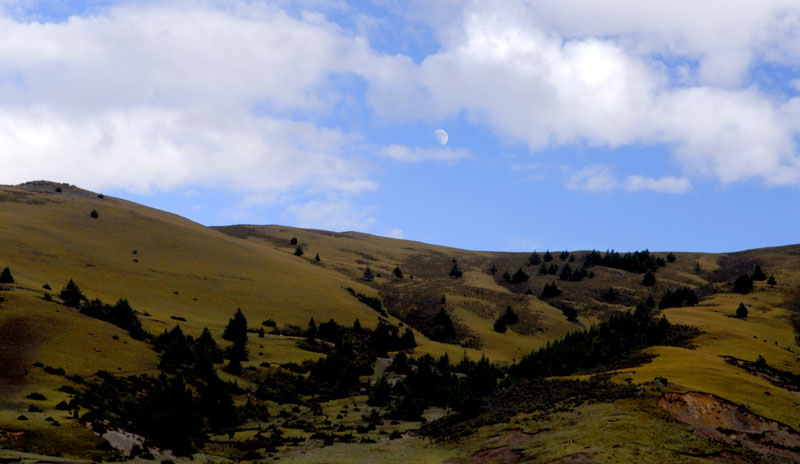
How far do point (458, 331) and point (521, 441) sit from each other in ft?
189

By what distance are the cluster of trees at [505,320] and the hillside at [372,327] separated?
952 millimetres

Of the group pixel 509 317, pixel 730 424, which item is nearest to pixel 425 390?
pixel 730 424

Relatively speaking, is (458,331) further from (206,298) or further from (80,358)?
(80,358)

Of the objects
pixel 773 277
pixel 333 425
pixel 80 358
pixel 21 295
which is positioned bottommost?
pixel 333 425

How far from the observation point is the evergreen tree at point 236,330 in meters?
60.8

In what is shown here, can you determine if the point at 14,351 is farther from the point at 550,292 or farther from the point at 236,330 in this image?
the point at 550,292

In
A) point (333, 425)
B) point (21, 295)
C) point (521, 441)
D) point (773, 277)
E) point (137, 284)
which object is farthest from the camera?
point (773, 277)

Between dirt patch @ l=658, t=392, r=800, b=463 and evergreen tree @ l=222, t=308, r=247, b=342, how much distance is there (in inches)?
1570

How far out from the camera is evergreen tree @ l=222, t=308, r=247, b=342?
60.8 m

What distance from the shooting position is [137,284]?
73688 millimetres

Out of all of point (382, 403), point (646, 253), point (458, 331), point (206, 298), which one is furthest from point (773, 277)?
point (206, 298)

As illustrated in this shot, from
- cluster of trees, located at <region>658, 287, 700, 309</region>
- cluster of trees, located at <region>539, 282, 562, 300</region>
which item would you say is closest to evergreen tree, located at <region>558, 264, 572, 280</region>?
cluster of trees, located at <region>539, 282, 562, 300</region>

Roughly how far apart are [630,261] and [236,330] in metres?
91.7

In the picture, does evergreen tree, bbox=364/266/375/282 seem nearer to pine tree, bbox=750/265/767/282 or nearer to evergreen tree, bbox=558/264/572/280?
evergreen tree, bbox=558/264/572/280
